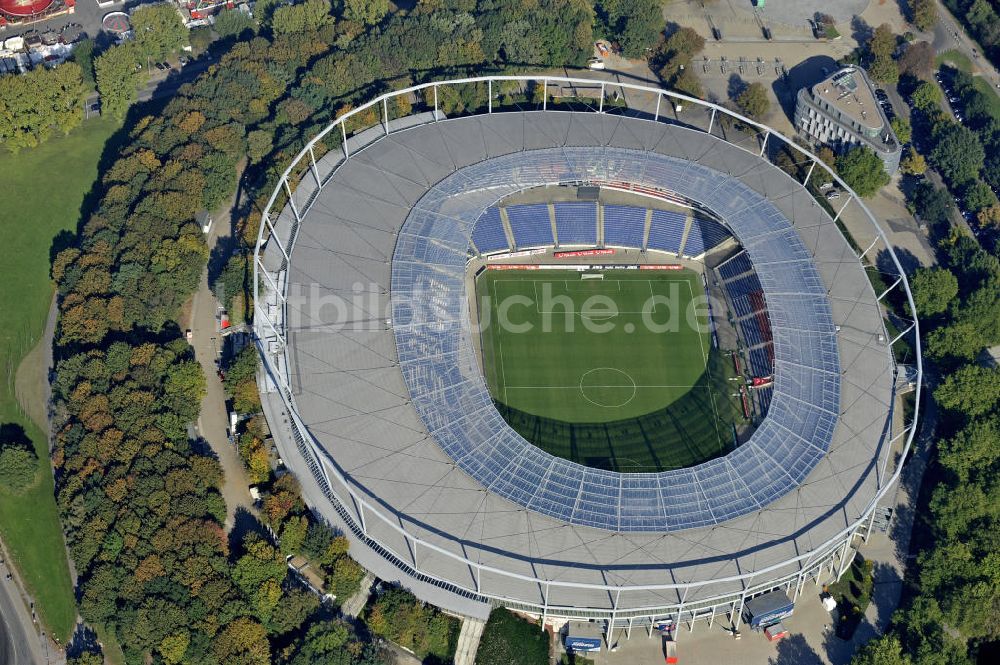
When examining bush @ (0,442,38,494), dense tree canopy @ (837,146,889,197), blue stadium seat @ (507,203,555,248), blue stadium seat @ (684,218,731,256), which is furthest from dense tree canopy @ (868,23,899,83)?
bush @ (0,442,38,494)

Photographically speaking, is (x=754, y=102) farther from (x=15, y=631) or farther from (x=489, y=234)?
(x=15, y=631)

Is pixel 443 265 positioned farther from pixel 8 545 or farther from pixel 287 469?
pixel 8 545

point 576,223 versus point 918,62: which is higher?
point 918,62

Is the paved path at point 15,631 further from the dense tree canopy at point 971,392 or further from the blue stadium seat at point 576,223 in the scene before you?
the dense tree canopy at point 971,392

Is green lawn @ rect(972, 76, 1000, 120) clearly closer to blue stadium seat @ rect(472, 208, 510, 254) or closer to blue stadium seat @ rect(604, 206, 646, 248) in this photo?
blue stadium seat @ rect(604, 206, 646, 248)

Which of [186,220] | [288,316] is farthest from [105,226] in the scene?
[288,316]

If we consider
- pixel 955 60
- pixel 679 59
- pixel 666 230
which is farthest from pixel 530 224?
pixel 955 60
